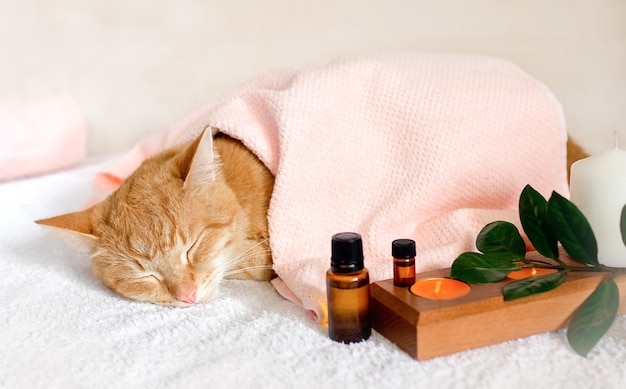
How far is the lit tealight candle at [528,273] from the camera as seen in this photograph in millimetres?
1110

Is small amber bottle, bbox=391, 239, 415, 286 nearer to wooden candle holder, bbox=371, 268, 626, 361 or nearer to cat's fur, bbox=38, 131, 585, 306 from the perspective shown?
wooden candle holder, bbox=371, 268, 626, 361

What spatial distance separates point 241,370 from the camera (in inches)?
39.0

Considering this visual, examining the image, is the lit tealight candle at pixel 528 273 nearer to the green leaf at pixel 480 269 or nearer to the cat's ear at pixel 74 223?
the green leaf at pixel 480 269

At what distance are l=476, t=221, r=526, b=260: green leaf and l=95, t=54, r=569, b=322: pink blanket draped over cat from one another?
10 centimetres

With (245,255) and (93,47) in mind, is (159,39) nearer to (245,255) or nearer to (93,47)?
(93,47)

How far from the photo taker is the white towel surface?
37.2 inches

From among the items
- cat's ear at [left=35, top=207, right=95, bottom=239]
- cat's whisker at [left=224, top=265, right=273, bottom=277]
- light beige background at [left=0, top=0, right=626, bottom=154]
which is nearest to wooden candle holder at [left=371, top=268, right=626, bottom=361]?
cat's whisker at [left=224, top=265, right=273, bottom=277]

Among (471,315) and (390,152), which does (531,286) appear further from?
(390,152)

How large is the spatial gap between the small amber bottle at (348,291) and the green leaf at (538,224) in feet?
1.03

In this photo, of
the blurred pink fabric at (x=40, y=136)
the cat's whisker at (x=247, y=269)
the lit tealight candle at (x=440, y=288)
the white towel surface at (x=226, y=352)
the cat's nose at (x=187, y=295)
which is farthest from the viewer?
the blurred pink fabric at (x=40, y=136)

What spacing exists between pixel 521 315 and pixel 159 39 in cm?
167

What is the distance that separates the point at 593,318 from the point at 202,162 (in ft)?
2.41

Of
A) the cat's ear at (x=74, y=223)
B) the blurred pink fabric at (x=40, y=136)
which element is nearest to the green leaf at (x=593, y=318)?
the cat's ear at (x=74, y=223)

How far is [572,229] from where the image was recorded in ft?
3.58
